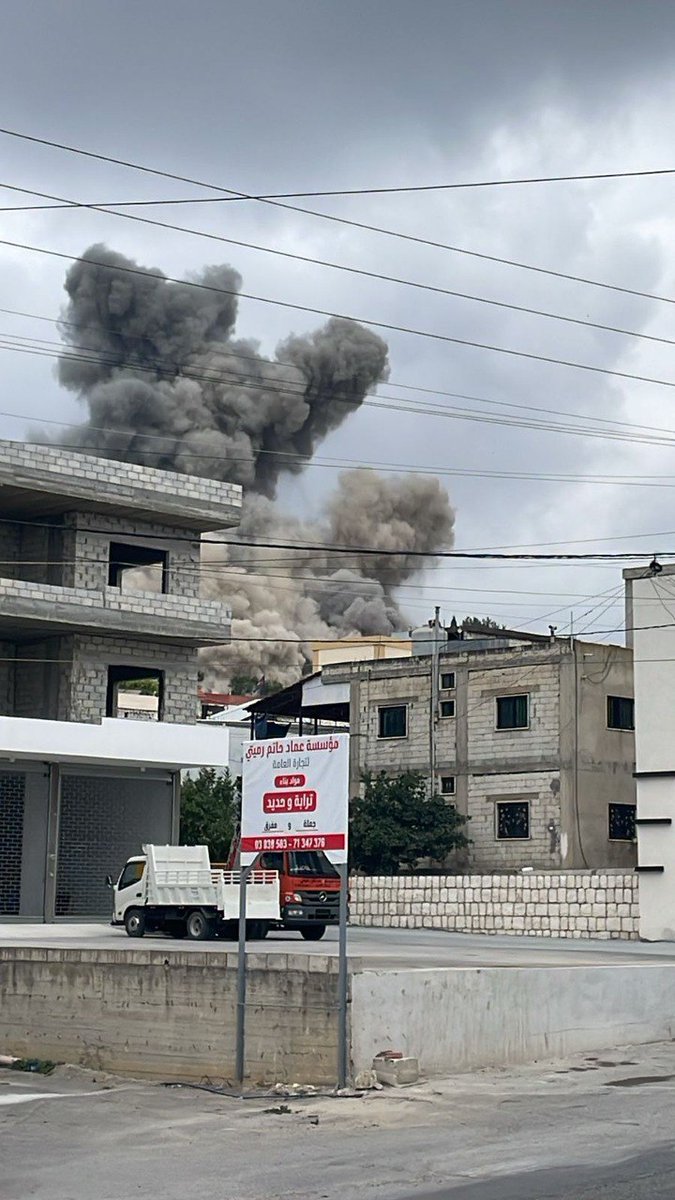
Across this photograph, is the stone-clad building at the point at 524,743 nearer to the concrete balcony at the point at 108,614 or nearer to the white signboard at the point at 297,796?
the concrete balcony at the point at 108,614

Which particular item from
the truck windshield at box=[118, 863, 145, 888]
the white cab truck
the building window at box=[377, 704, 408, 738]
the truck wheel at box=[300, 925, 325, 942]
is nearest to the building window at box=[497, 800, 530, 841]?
the building window at box=[377, 704, 408, 738]

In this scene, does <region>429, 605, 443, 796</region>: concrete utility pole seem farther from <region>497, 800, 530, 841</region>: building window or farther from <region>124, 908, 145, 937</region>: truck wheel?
<region>124, 908, 145, 937</region>: truck wheel

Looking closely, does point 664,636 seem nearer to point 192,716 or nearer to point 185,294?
point 192,716

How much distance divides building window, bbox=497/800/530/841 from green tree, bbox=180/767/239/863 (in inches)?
360

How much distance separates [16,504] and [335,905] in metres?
15.8

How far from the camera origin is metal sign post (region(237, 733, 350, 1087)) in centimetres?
1428

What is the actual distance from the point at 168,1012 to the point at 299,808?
2.90 meters

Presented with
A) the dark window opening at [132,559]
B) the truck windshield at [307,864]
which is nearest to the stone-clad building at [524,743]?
the dark window opening at [132,559]

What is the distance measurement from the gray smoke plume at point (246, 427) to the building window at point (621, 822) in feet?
277

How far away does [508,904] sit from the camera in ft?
127

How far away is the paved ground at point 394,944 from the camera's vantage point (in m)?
25.6

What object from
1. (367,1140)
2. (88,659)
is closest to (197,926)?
(88,659)

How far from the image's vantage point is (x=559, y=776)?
49812mm

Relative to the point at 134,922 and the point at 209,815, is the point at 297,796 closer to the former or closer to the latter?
the point at 134,922
